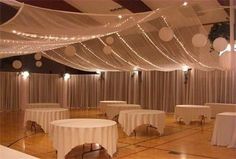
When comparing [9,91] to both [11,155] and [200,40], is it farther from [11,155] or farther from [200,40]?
[11,155]

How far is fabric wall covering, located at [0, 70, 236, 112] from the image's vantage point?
12.6 metres

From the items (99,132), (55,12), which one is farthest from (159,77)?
(55,12)

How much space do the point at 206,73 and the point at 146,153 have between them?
25.4 ft

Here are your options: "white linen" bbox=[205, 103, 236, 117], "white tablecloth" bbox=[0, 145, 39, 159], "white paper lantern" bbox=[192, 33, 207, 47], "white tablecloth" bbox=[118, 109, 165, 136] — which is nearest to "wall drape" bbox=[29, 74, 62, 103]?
"white linen" bbox=[205, 103, 236, 117]

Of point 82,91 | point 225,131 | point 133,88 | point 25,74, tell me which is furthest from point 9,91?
point 225,131

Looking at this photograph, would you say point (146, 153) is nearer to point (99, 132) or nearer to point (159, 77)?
point (99, 132)

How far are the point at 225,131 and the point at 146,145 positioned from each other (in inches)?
71.1

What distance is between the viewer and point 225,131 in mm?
6676

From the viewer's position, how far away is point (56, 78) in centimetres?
1638

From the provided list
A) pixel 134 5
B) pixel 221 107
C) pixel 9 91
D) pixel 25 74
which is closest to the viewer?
pixel 134 5

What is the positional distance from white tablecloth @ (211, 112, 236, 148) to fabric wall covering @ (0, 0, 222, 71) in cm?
199

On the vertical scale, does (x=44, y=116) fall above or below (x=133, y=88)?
below

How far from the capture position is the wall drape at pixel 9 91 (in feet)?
46.2

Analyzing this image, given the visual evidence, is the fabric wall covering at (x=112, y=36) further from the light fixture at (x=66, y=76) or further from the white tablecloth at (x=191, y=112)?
the light fixture at (x=66, y=76)
